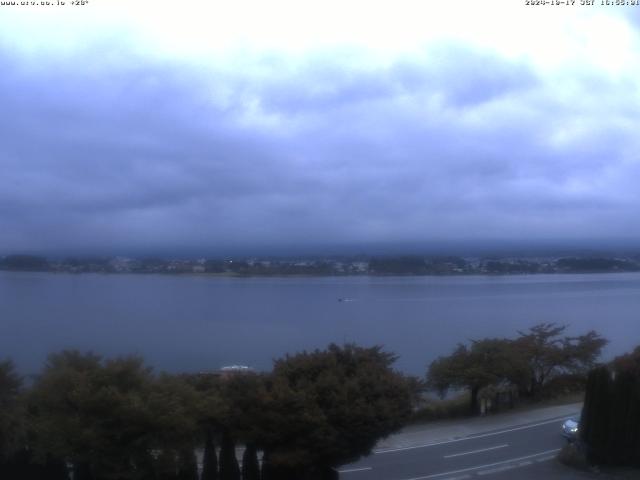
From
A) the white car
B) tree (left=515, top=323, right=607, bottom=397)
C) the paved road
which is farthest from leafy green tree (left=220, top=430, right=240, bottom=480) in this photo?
tree (left=515, top=323, right=607, bottom=397)

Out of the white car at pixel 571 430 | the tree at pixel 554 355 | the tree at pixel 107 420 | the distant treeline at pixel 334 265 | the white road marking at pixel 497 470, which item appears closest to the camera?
the tree at pixel 107 420

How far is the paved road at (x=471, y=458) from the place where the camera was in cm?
2205

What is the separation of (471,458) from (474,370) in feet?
32.0

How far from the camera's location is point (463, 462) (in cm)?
2364

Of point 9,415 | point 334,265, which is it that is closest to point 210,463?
point 9,415

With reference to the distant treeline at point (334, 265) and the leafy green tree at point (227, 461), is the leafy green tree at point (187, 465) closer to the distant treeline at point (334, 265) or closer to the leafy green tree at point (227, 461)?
the leafy green tree at point (227, 461)

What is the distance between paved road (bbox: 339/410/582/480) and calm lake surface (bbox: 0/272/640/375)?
10422mm

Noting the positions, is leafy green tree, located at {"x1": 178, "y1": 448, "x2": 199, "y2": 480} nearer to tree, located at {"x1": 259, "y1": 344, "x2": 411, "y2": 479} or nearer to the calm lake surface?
tree, located at {"x1": 259, "y1": 344, "x2": 411, "y2": 479}

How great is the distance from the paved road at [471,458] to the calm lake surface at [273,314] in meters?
10.4

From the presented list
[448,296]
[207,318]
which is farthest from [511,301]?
[207,318]

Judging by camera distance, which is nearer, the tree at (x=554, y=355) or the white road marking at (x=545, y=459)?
the white road marking at (x=545, y=459)

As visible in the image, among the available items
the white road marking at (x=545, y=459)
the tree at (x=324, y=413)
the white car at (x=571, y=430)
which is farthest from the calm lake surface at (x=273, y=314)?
the white car at (x=571, y=430)

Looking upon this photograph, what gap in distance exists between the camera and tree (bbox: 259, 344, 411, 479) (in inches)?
680

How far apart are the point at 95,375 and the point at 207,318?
131ft
